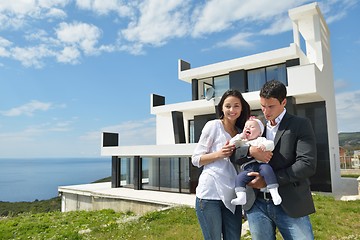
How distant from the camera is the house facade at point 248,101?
38.0ft

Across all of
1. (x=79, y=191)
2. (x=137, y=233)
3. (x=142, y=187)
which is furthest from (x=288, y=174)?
(x=79, y=191)

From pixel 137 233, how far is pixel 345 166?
68.1ft

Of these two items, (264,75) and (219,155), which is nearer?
(219,155)

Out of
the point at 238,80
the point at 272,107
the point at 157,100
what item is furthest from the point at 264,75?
the point at 272,107

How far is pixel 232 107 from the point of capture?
2.22m

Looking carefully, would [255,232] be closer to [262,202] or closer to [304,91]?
[262,202]

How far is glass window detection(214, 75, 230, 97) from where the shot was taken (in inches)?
582

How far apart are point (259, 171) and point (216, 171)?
0.38 m

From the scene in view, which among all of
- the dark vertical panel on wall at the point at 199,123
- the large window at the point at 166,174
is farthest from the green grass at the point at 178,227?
the dark vertical panel on wall at the point at 199,123

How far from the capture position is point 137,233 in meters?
5.93

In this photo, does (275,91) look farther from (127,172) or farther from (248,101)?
(127,172)

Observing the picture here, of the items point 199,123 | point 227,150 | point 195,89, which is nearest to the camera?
point 227,150

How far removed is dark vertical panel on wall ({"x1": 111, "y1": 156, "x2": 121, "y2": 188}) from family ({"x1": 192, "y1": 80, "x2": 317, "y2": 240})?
14912 mm

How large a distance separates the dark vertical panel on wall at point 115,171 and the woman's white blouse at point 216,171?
1495 cm
